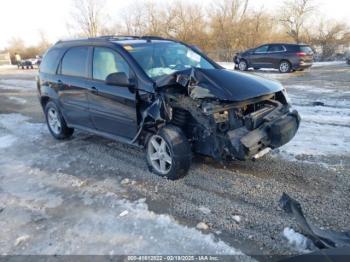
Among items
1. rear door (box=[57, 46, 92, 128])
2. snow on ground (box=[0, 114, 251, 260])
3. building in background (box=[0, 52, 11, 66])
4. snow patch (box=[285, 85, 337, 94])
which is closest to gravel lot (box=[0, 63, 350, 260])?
snow on ground (box=[0, 114, 251, 260])

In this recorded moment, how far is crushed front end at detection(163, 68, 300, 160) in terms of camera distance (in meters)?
3.91

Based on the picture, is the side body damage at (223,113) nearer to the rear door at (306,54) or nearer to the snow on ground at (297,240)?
the snow on ground at (297,240)

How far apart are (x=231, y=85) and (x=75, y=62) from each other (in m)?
3.06

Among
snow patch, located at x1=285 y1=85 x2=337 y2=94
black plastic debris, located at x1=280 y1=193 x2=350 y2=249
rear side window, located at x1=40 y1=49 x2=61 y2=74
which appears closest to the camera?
black plastic debris, located at x1=280 y1=193 x2=350 y2=249

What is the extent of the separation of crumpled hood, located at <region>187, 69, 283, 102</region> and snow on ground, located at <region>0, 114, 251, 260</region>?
1.56m

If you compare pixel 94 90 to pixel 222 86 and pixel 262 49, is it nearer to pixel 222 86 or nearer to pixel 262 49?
pixel 222 86

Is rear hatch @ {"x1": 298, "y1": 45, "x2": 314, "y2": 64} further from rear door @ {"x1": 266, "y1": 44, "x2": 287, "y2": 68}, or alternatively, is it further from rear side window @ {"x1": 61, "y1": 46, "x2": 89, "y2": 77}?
rear side window @ {"x1": 61, "y1": 46, "x2": 89, "y2": 77}

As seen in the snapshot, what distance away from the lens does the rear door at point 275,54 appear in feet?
61.2

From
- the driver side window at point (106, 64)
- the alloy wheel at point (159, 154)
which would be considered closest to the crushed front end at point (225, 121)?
the alloy wheel at point (159, 154)

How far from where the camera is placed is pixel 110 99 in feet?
16.3

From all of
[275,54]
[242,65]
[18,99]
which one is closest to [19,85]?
[18,99]

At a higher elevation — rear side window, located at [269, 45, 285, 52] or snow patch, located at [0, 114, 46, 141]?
rear side window, located at [269, 45, 285, 52]

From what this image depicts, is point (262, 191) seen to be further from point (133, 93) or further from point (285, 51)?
point (285, 51)

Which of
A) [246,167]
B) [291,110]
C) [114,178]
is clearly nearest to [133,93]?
[114,178]
